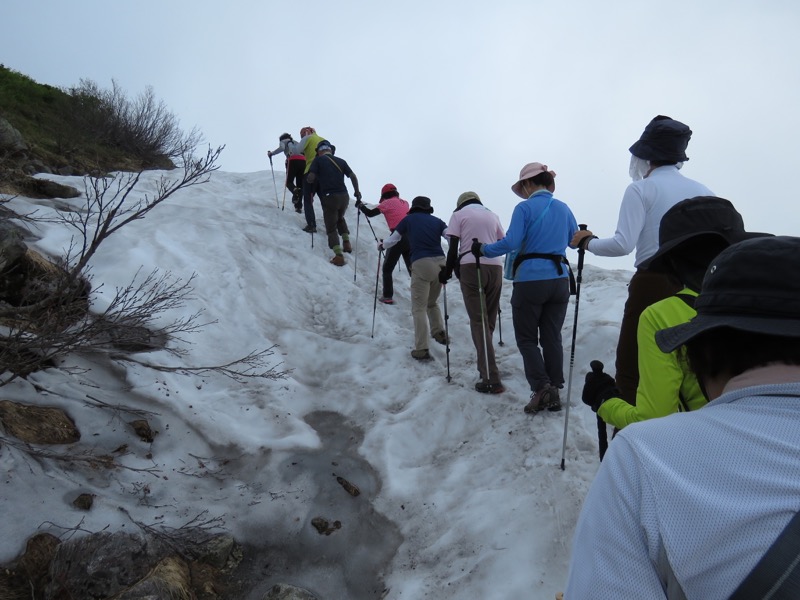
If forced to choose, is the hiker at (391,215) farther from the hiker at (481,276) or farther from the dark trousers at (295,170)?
the dark trousers at (295,170)

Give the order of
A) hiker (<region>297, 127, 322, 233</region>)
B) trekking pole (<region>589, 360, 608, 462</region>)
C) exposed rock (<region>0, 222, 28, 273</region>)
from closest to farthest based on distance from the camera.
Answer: trekking pole (<region>589, 360, 608, 462</region>) < exposed rock (<region>0, 222, 28, 273</region>) < hiker (<region>297, 127, 322, 233</region>)

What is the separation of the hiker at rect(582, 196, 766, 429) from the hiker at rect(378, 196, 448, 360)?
16.4 ft

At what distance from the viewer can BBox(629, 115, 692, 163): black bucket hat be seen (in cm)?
421

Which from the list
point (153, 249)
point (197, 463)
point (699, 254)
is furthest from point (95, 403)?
point (699, 254)

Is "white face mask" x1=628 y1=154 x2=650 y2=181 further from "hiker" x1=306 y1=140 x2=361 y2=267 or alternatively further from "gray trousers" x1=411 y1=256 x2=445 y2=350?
"hiker" x1=306 y1=140 x2=361 y2=267

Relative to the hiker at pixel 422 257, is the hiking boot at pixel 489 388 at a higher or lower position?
lower

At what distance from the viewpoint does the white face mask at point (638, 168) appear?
14.6 ft

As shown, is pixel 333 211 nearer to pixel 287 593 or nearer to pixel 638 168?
pixel 638 168

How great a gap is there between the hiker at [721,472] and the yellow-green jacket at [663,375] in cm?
95

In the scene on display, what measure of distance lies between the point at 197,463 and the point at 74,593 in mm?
1721

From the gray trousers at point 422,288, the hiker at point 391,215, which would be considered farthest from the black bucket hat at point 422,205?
the hiker at point 391,215

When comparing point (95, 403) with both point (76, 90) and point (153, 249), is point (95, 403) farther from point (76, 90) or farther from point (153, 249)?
point (76, 90)

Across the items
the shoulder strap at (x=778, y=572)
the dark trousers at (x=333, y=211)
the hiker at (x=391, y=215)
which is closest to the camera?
the shoulder strap at (x=778, y=572)

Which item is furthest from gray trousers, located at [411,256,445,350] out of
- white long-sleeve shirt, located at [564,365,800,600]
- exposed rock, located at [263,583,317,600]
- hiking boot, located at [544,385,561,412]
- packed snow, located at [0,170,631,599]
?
white long-sleeve shirt, located at [564,365,800,600]
